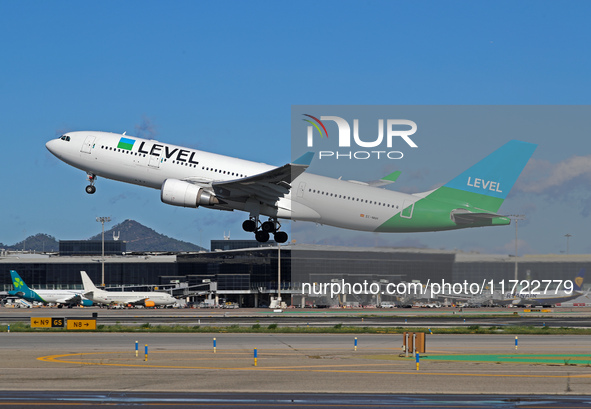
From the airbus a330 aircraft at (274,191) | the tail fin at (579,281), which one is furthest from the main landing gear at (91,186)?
the tail fin at (579,281)

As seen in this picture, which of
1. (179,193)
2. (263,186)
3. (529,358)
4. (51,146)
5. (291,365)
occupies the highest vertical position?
(51,146)

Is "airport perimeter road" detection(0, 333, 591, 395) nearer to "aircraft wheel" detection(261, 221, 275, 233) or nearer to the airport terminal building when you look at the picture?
the airport terminal building

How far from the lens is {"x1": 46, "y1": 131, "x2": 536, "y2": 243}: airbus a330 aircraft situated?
55.0 meters

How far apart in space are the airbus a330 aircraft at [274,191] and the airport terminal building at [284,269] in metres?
4.12

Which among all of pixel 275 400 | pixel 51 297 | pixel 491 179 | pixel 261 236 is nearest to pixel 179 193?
pixel 261 236

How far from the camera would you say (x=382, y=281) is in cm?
6900

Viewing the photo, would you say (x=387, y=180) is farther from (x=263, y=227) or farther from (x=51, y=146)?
(x=51, y=146)

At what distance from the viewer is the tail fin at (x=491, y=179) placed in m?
58.1

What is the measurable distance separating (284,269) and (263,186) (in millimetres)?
69035

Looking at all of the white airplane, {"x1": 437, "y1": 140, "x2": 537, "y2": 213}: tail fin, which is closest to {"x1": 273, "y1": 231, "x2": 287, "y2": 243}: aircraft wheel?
{"x1": 437, "y1": 140, "x2": 537, "y2": 213}: tail fin

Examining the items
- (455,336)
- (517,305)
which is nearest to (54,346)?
(455,336)

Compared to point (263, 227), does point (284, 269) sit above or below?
below

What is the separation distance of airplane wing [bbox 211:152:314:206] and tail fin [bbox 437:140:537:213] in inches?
468

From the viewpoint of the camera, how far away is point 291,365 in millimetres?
36656
